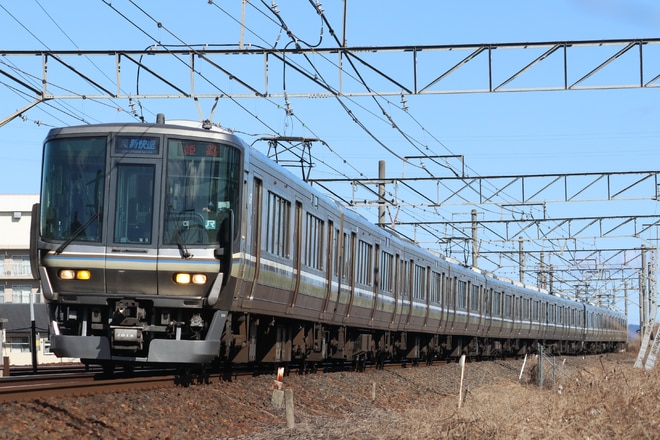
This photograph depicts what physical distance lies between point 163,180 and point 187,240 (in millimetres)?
748

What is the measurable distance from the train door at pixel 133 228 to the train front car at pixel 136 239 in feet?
0.04

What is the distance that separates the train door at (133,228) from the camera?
40.3ft

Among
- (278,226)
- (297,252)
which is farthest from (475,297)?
(278,226)

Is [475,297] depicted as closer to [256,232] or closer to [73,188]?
[256,232]

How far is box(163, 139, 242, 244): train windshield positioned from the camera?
41.0ft

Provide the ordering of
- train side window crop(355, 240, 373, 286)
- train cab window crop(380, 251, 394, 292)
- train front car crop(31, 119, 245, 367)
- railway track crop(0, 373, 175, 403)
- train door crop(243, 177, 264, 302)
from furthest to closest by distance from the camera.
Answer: train cab window crop(380, 251, 394, 292) → train side window crop(355, 240, 373, 286) → train door crop(243, 177, 264, 302) → train front car crop(31, 119, 245, 367) → railway track crop(0, 373, 175, 403)

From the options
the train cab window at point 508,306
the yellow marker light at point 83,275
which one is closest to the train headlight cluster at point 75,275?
the yellow marker light at point 83,275

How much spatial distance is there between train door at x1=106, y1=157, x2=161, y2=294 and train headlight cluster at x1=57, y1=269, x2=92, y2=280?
240mm

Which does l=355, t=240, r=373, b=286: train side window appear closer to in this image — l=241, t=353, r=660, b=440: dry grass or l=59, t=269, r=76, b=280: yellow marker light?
l=241, t=353, r=660, b=440: dry grass

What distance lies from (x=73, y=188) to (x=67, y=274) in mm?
1004

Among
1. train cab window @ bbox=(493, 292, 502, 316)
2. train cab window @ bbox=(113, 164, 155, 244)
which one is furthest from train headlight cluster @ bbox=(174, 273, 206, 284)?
train cab window @ bbox=(493, 292, 502, 316)

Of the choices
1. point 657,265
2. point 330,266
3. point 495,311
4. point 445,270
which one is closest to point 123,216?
point 330,266

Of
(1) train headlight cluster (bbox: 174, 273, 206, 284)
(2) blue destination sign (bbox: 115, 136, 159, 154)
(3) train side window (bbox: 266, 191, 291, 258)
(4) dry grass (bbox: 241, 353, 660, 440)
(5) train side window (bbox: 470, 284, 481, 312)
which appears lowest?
(4) dry grass (bbox: 241, 353, 660, 440)

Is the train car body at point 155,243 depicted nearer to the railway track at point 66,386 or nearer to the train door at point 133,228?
the train door at point 133,228
